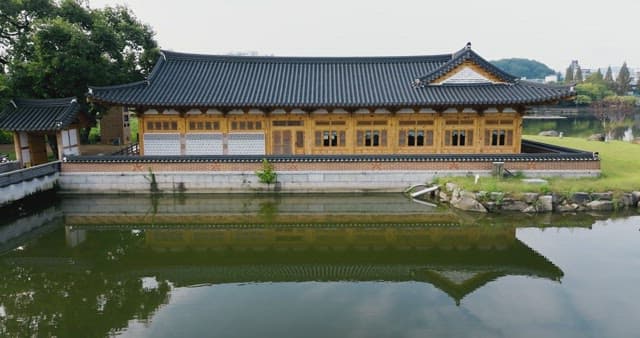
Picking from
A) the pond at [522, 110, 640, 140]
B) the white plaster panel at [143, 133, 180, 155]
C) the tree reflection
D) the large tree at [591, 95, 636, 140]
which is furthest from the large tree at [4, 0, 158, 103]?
the large tree at [591, 95, 636, 140]

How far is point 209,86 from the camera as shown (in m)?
25.8

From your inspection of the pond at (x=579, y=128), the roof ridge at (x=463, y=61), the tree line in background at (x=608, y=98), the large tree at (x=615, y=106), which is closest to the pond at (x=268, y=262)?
the roof ridge at (x=463, y=61)

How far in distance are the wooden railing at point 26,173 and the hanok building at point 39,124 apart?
3.88 ft

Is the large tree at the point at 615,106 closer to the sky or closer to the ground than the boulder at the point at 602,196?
closer to the sky

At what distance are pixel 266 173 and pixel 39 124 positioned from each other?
1193 centimetres

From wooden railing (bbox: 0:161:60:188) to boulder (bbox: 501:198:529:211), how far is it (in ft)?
71.0

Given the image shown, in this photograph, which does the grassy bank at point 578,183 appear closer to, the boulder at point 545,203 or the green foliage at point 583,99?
the boulder at point 545,203

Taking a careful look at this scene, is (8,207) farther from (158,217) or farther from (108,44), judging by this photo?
(108,44)

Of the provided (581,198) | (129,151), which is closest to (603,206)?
(581,198)

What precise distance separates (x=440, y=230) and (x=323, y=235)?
458 centimetres

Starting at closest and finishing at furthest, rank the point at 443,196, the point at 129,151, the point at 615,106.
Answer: the point at 443,196 → the point at 129,151 → the point at 615,106

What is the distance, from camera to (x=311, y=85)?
2644 centimetres

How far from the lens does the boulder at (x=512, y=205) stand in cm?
1834

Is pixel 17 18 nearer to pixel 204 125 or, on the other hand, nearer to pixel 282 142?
pixel 204 125
